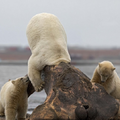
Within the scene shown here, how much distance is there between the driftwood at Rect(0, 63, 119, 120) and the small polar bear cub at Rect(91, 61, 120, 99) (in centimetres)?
84

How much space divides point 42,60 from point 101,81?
4.37 ft

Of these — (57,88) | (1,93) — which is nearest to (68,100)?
(57,88)

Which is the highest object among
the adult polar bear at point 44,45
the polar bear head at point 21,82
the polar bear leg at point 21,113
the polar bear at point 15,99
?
the adult polar bear at point 44,45

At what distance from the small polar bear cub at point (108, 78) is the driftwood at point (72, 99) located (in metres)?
0.84

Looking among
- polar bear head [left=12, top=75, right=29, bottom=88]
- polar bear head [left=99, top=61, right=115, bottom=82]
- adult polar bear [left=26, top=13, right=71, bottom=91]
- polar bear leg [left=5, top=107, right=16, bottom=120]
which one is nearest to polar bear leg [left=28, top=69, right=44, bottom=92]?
adult polar bear [left=26, top=13, right=71, bottom=91]

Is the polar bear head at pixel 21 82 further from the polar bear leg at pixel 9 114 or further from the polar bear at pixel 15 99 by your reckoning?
the polar bear leg at pixel 9 114


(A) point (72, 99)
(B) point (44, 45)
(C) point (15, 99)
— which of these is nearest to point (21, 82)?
(C) point (15, 99)

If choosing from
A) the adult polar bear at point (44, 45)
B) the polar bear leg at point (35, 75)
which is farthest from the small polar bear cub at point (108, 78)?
the polar bear leg at point (35, 75)

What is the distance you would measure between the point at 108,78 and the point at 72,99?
156cm

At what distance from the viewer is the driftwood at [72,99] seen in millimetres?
3162

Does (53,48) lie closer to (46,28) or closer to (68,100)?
(46,28)

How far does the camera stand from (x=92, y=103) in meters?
3.40

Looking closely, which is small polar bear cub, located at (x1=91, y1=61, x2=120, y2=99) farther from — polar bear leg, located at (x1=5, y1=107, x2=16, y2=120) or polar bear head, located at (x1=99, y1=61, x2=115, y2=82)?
polar bear leg, located at (x1=5, y1=107, x2=16, y2=120)

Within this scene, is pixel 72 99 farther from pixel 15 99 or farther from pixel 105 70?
pixel 15 99
